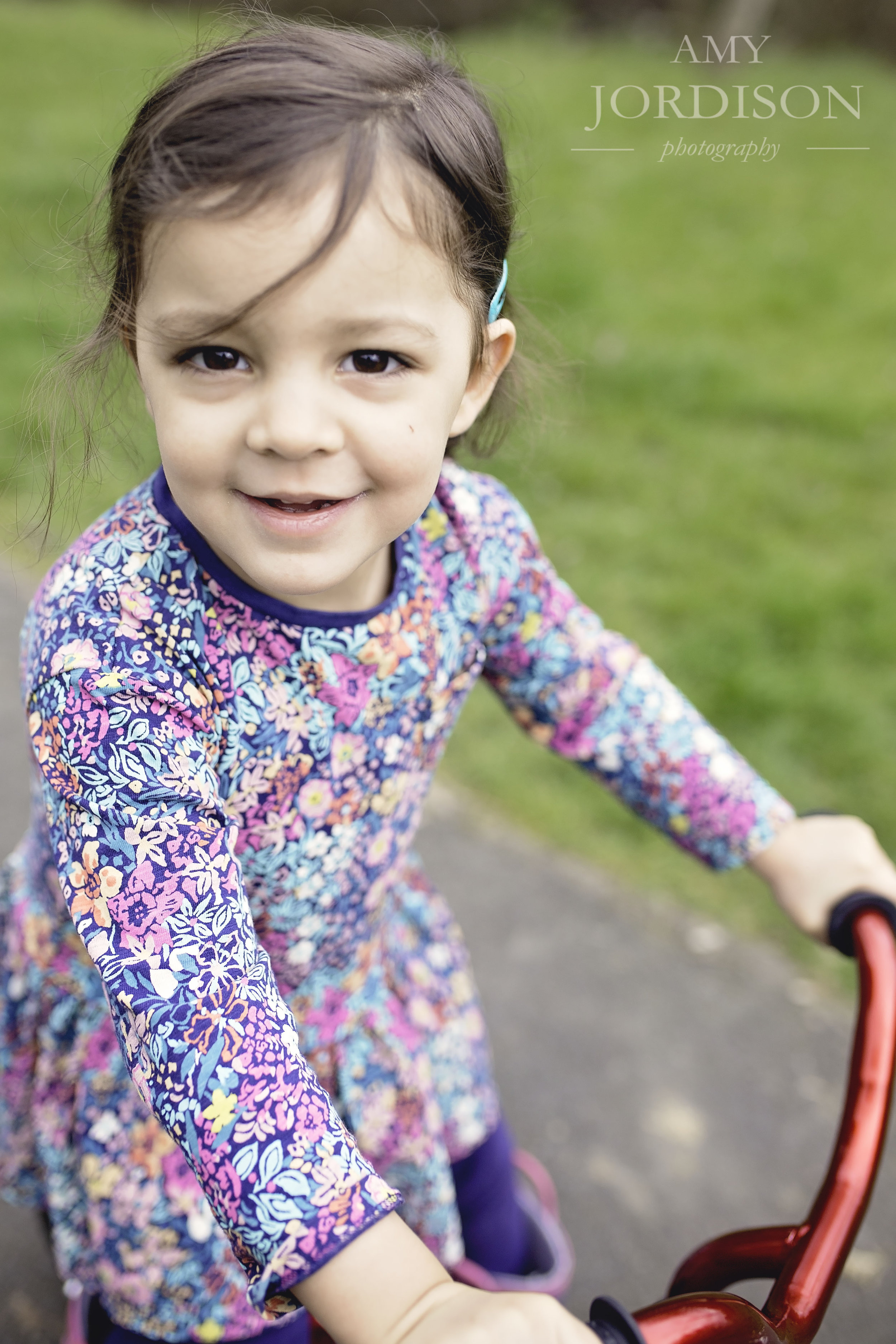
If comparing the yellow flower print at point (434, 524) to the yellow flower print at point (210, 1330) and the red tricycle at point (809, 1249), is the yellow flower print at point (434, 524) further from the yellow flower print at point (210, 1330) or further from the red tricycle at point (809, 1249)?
the yellow flower print at point (210, 1330)

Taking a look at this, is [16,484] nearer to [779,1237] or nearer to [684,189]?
[779,1237]

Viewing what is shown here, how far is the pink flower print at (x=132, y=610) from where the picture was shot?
1003 mm

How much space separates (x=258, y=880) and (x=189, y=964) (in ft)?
0.88

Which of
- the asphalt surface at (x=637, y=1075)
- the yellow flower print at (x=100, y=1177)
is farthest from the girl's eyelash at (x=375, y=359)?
the asphalt surface at (x=637, y=1075)

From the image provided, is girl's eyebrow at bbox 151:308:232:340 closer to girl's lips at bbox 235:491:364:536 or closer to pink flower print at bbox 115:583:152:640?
girl's lips at bbox 235:491:364:536

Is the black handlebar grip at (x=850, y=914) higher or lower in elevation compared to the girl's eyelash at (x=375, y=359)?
lower

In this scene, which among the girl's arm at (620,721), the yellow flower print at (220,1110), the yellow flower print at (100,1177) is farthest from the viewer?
the girl's arm at (620,721)

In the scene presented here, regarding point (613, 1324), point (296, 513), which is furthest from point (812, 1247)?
point (296, 513)

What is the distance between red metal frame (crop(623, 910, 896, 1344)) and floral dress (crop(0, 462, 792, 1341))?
0.24 meters

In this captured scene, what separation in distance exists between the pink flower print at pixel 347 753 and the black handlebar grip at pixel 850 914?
526 mm

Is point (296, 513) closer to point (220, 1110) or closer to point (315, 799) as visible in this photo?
point (315, 799)

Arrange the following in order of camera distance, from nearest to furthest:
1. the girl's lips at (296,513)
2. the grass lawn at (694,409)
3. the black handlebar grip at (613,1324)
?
the black handlebar grip at (613,1324)
the girl's lips at (296,513)
the grass lawn at (694,409)

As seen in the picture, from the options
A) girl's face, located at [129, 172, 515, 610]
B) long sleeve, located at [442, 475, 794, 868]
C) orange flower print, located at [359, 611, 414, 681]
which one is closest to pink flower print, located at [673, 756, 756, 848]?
long sleeve, located at [442, 475, 794, 868]

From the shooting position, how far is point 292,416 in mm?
875
